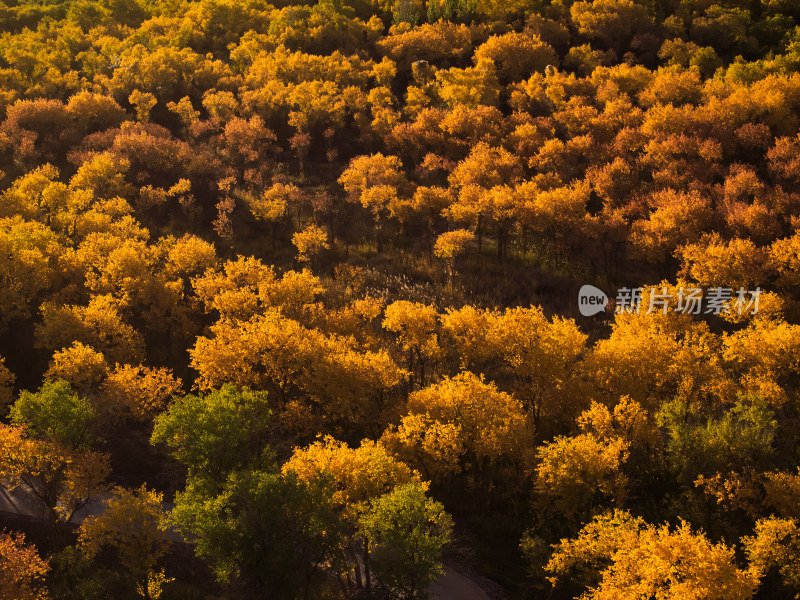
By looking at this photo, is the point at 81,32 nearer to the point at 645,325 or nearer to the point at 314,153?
the point at 314,153

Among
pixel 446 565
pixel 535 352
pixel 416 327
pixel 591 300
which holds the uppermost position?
pixel 416 327

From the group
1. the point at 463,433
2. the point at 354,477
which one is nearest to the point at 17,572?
the point at 354,477

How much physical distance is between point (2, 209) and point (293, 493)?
6500 centimetres

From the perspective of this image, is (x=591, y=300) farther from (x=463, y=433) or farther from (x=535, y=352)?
(x=463, y=433)

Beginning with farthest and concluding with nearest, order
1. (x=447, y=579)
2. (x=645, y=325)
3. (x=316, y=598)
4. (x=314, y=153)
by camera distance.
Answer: (x=314, y=153) < (x=645, y=325) < (x=447, y=579) < (x=316, y=598)

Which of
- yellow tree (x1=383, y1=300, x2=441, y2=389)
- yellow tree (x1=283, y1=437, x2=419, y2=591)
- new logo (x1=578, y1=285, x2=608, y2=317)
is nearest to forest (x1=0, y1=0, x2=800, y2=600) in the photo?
yellow tree (x1=283, y1=437, x2=419, y2=591)

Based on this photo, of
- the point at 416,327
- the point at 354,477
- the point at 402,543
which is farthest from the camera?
the point at 416,327

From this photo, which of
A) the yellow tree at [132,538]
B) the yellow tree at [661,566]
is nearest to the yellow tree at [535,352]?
the yellow tree at [661,566]

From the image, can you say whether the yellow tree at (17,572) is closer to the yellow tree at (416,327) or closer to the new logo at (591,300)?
the yellow tree at (416,327)

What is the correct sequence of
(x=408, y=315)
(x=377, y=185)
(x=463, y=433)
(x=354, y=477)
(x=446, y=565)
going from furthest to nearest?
(x=377, y=185) → (x=408, y=315) → (x=463, y=433) → (x=446, y=565) → (x=354, y=477)

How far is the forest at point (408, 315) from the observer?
39.8 metres

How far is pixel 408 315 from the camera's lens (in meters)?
57.8

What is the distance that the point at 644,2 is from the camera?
13750 centimetres

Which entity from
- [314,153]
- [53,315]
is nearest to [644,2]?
[314,153]
